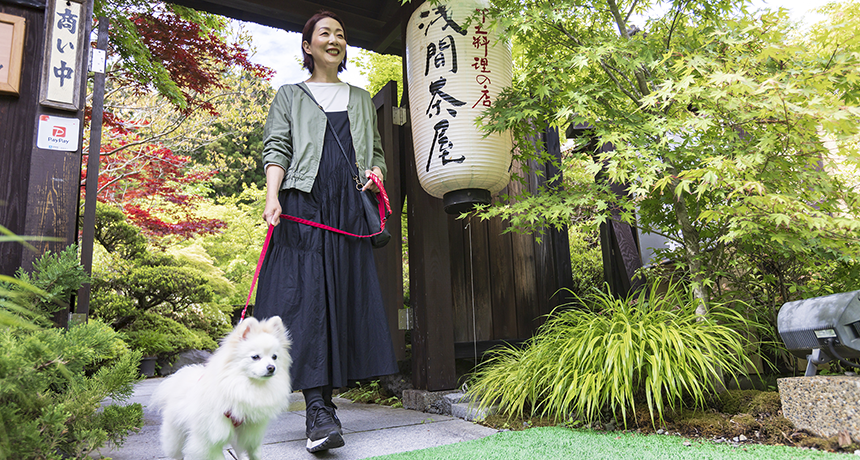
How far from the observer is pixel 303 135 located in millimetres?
2434

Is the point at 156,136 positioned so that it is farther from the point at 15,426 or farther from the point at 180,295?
the point at 15,426

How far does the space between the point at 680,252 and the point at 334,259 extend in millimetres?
2020

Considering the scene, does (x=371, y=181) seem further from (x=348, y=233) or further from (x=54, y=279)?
(x=54, y=279)

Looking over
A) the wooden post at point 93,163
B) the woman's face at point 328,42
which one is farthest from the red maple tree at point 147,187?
the woman's face at point 328,42

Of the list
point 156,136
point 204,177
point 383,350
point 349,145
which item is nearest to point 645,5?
point 349,145

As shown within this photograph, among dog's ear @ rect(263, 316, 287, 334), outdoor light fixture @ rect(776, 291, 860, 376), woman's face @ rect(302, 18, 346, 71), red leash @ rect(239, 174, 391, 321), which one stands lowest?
outdoor light fixture @ rect(776, 291, 860, 376)

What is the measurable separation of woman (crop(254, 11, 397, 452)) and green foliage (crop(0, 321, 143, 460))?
0.65 m

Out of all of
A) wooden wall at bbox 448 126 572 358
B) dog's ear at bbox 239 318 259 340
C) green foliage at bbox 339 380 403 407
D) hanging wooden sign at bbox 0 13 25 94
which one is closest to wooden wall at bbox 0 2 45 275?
hanging wooden sign at bbox 0 13 25 94

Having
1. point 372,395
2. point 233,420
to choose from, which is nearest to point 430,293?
point 372,395

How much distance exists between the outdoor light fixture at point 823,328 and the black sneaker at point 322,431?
1.94 meters

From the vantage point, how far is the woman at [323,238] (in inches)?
87.4

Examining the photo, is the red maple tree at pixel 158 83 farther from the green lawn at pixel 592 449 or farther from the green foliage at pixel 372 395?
the green lawn at pixel 592 449

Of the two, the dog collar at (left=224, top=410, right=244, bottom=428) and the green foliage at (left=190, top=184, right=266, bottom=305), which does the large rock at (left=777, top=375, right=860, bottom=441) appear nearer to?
the dog collar at (left=224, top=410, right=244, bottom=428)

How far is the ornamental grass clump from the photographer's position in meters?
2.12
